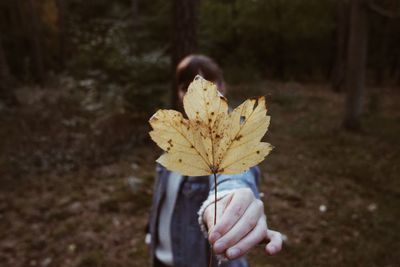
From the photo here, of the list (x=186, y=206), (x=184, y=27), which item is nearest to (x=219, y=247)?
(x=186, y=206)

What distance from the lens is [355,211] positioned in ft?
15.0

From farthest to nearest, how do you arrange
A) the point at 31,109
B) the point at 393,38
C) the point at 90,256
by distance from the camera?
1. the point at 393,38
2. the point at 31,109
3. the point at 90,256

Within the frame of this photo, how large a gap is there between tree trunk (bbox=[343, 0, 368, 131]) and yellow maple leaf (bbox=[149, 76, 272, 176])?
306 inches

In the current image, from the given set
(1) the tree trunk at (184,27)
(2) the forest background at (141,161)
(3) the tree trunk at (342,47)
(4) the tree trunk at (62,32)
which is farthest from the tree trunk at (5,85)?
(3) the tree trunk at (342,47)

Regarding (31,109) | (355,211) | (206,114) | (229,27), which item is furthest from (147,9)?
(206,114)

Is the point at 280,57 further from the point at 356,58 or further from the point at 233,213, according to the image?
the point at 233,213

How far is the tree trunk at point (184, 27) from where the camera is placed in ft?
16.7

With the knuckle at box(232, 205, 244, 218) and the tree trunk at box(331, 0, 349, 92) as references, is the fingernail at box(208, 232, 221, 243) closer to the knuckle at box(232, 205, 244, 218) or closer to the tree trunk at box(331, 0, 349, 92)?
the knuckle at box(232, 205, 244, 218)

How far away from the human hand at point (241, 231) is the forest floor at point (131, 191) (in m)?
3.20

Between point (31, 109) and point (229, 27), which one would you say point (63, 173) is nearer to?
point (31, 109)

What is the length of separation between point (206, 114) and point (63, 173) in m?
5.28

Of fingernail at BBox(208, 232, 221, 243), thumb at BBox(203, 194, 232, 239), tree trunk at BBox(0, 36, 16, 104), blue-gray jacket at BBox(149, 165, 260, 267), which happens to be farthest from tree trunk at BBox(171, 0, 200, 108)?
tree trunk at BBox(0, 36, 16, 104)

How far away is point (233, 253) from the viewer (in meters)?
0.52

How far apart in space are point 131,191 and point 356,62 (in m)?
5.53
